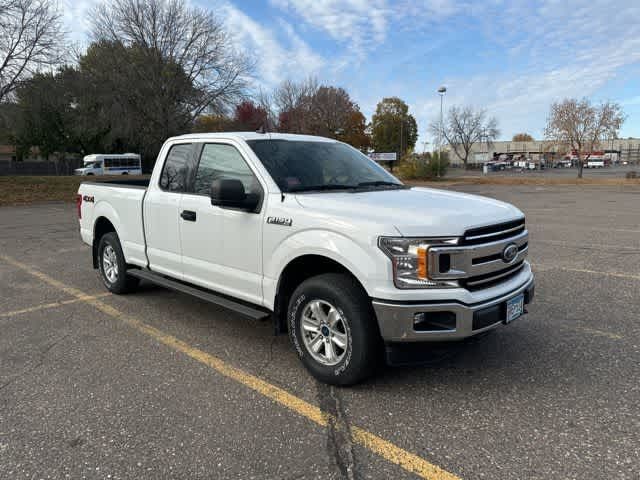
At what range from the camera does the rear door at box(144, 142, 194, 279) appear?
479cm

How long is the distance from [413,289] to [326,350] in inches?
34.2

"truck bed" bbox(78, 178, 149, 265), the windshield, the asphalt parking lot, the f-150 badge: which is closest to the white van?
"truck bed" bbox(78, 178, 149, 265)

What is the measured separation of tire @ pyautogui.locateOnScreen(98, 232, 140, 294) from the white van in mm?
47149

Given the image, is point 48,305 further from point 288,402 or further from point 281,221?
point 288,402

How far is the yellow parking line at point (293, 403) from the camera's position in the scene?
2.59 meters

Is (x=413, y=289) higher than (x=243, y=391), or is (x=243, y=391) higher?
(x=413, y=289)

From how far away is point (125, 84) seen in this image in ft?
Answer: 104

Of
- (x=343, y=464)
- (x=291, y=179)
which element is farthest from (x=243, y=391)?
(x=291, y=179)

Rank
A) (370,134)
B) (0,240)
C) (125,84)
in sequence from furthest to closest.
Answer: (370,134) → (125,84) → (0,240)

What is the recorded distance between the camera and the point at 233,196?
3695mm

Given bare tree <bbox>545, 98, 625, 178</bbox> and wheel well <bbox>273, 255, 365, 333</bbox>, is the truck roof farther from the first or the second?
bare tree <bbox>545, 98, 625, 178</bbox>

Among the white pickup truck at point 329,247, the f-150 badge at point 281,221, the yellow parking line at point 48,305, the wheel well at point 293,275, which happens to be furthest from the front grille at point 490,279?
the yellow parking line at point 48,305

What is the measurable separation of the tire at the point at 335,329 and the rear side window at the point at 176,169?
6.48ft

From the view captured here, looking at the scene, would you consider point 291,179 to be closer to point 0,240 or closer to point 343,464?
point 343,464
